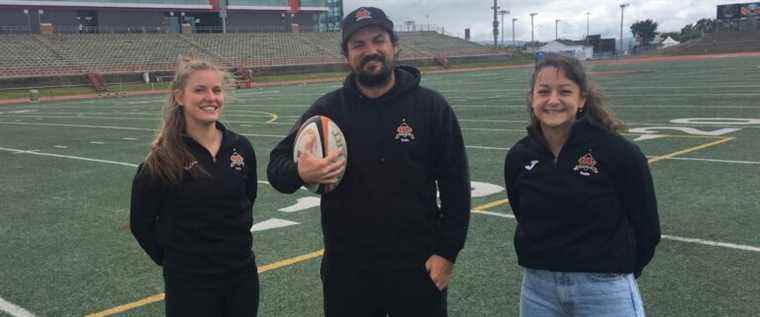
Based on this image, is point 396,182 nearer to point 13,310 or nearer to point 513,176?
point 513,176

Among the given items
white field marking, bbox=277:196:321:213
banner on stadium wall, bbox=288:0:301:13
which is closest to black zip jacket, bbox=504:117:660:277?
white field marking, bbox=277:196:321:213

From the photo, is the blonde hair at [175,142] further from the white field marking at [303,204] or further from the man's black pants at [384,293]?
the white field marking at [303,204]

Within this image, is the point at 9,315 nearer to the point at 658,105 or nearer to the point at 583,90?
the point at 583,90

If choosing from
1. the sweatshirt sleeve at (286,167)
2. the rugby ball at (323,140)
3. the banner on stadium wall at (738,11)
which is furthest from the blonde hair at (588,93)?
the banner on stadium wall at (738,11)

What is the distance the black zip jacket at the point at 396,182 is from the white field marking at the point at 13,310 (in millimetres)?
2614

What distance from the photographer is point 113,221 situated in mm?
7121

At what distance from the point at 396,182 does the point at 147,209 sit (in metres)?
1.18

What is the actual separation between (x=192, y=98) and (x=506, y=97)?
62.5 ft

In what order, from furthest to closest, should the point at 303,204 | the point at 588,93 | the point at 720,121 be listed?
the point at 720,121 → the point at 303,204 → the point at 588,93

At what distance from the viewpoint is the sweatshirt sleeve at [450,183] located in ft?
9.52

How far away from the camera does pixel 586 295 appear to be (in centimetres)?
262

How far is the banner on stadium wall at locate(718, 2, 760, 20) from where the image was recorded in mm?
75625

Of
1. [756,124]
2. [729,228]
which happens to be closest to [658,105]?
[756,124]

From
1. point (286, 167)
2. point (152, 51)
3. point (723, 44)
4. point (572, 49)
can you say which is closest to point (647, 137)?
point (572, 49)
